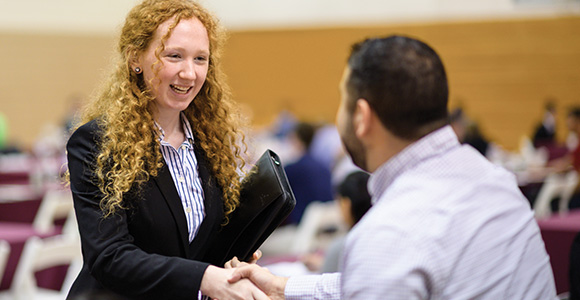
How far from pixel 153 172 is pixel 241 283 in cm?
34

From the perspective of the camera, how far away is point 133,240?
1.66m

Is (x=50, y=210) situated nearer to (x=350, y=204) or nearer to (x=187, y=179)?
(x=350, y=204)

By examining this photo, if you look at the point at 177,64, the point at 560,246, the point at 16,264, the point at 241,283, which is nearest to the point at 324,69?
the point at 560,246

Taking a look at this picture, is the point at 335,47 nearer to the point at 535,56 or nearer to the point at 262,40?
the point at 262,40

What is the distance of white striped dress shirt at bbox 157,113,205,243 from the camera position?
5.78 ft

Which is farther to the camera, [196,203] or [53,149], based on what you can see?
[53,149]

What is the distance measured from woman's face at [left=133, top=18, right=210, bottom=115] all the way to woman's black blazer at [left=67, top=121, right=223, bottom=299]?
174 mm

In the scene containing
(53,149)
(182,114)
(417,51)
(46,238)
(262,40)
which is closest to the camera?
(417,51)

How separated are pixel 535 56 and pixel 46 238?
11.4 m

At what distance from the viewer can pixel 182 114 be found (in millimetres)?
1907

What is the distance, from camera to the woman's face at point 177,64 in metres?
1.72

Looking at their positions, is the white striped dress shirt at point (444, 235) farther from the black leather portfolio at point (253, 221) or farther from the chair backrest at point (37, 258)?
the chair backrest at point (37, 258)

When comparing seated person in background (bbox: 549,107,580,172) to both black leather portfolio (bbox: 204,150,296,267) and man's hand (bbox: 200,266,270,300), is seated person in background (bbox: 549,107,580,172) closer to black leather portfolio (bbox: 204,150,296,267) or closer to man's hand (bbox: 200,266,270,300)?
black leather portfolio (bbox: 204,150,296,267)

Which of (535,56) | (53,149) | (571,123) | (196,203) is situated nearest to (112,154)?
(196,203)
